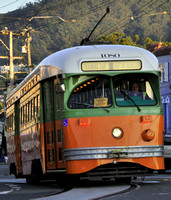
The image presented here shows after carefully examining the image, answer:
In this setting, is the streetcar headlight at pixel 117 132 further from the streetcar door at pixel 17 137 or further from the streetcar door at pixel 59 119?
the streetcar door at pixel 17 137

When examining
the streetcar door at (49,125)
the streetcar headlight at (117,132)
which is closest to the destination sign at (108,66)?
the streetcar door at (49,125)

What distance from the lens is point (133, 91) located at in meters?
15.3

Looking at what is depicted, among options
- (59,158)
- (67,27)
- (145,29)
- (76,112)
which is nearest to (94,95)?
(76,112)

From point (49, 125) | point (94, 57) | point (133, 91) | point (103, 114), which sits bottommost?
point (49, 125)

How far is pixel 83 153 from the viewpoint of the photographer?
577 inches

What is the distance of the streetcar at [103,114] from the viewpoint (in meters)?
14.7

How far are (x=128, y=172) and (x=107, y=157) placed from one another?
27.2 inches

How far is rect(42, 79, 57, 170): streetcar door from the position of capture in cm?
1549

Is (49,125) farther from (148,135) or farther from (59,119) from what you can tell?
(148,135)

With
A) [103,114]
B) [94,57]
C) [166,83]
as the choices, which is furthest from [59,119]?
[166,83]

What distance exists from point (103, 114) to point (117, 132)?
1.58 feet

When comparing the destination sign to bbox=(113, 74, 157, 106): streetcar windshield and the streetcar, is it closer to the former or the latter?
the streetcar

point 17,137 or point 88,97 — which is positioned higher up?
point 88,97

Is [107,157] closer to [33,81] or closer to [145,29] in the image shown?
[33,81]
